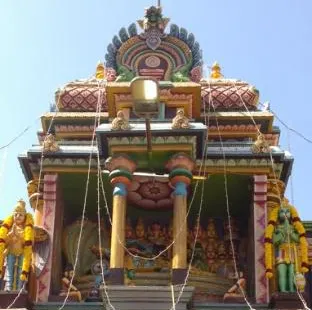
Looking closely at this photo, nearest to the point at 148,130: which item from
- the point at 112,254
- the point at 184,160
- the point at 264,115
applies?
the point at 184,160

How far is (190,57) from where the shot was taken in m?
20.6

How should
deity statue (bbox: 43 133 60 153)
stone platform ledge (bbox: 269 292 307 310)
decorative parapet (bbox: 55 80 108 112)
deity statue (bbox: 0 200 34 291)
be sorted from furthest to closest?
decorative parapet (bbox: 55 80 108 112), deity statue (bbox: 43 133 60 153), deity statue (bbox: 0 200 34 291), stone platform ledge (bbox: 269 292 307 310)

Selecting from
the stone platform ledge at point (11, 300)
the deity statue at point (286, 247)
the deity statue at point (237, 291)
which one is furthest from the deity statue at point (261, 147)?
the stone platform ledge at point (11, 300)

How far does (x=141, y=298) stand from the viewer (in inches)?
589

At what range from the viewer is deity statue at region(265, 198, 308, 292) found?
51.3 feet

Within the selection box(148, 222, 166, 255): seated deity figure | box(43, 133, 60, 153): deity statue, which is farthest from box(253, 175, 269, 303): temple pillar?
box(43, 133, 60, 153): deity statue

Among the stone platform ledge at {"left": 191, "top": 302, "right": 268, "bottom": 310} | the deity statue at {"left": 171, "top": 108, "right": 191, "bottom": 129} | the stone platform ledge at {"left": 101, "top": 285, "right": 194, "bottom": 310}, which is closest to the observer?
the stone platform ledge at {"left": 101, "top": 285, "right": 194, "bottom": 310}

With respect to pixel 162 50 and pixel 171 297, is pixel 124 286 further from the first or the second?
pixel 162 50

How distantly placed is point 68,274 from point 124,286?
2371 millimetres

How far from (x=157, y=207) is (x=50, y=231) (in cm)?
240

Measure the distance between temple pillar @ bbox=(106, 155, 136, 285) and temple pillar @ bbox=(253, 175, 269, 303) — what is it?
2.62 metres

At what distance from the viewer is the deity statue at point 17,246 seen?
1581 centimetres

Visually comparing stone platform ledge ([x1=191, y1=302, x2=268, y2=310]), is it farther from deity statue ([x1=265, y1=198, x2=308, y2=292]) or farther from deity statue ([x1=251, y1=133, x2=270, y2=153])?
deity statue ([x1=251, y1=133, x2=270, y2=153])

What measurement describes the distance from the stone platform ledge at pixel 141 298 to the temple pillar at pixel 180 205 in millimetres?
577
